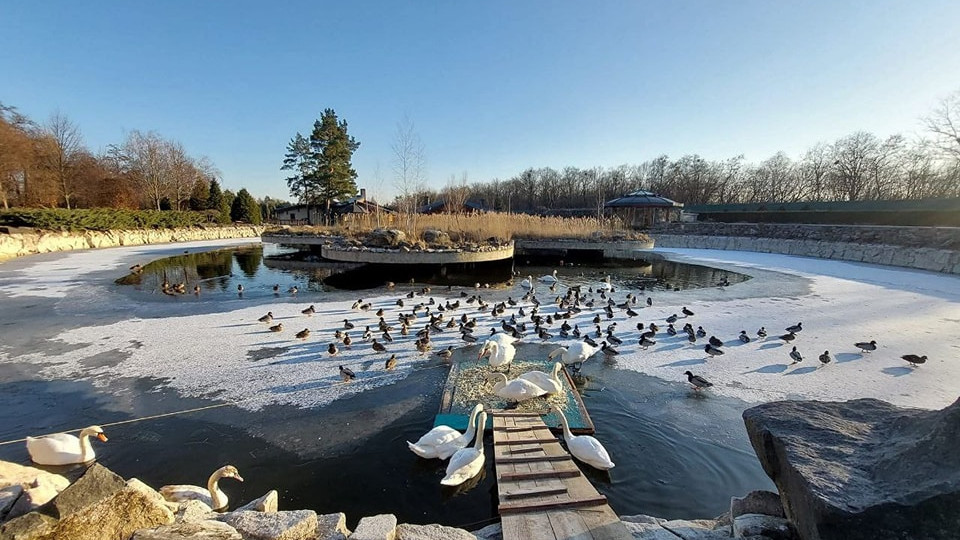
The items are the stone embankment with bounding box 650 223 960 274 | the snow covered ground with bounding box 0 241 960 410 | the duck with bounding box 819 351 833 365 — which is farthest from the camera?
the stone embankment with bounding box 650 223 960 274

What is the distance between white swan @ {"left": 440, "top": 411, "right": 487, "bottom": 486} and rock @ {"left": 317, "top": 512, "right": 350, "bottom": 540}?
1.05m

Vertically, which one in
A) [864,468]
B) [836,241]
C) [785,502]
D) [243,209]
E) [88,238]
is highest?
[243,209]

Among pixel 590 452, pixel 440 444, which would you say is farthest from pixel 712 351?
pixel 440 444

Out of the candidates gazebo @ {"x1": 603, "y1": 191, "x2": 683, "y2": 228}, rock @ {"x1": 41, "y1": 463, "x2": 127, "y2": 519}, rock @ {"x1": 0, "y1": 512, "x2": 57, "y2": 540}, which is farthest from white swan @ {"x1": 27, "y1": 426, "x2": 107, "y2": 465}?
gazebo @ {"x1": 603, "y1": 191, "x2": 683, "y2": 228}

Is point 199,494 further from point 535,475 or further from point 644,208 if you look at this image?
point 644,208

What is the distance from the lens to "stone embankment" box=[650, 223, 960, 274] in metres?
19.6

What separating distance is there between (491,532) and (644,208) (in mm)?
44652

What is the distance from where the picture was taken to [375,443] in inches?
186

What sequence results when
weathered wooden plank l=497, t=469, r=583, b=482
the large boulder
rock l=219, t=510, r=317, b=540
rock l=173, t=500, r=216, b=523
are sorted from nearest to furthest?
the large boulder < rock l=219, t=510, r=317, b=540 < rock l=173, t=500, r=216, b=523 < weathered wooden plank l=497, t=469, r=583, b=482

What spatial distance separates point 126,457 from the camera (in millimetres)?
4441

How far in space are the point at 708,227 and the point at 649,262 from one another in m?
15.0

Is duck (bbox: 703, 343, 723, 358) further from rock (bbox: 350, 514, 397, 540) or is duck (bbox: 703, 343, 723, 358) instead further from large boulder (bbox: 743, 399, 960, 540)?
rock (bbox: 350, 514, 397, 540)

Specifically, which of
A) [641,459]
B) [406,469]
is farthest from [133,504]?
[641,459]

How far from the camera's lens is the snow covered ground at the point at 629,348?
6195 mm
